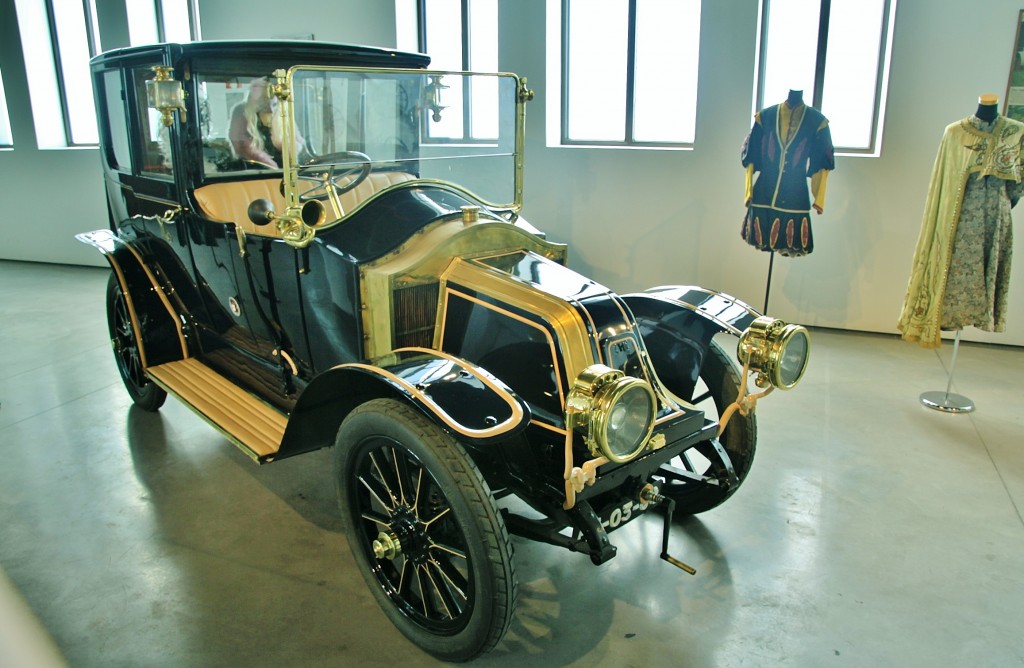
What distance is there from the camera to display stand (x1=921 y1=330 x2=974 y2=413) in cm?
386

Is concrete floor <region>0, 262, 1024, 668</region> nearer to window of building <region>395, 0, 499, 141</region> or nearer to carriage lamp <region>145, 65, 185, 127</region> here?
carriage lamp <region>145, 65, 185, 127</region>

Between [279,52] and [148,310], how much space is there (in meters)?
1.39

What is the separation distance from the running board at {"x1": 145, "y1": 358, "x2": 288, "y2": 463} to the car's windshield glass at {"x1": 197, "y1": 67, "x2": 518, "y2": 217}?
0.83m

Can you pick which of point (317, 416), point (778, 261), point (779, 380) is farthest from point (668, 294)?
point (778, 261)

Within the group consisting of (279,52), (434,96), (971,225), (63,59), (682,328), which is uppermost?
(63,59)

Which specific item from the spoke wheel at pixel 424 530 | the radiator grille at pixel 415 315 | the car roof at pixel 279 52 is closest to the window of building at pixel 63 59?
the car roof at pixel 279 52

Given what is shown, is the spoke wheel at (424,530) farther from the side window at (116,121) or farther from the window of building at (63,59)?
the window of building at (63,59)

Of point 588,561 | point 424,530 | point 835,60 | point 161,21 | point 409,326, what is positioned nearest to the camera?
point 424,530

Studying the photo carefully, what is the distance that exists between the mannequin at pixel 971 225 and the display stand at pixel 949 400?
0.19 m

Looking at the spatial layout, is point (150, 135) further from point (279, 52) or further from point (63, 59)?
point (63, 59)

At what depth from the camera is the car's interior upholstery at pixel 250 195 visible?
2900 millimetres

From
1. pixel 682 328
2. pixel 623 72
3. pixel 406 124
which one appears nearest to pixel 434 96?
pixel 406 124

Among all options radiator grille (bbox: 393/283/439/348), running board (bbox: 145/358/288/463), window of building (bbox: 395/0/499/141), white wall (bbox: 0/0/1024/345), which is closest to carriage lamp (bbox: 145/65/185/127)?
running board (bbox: 145/358/288/463)

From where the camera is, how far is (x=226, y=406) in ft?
9.53
